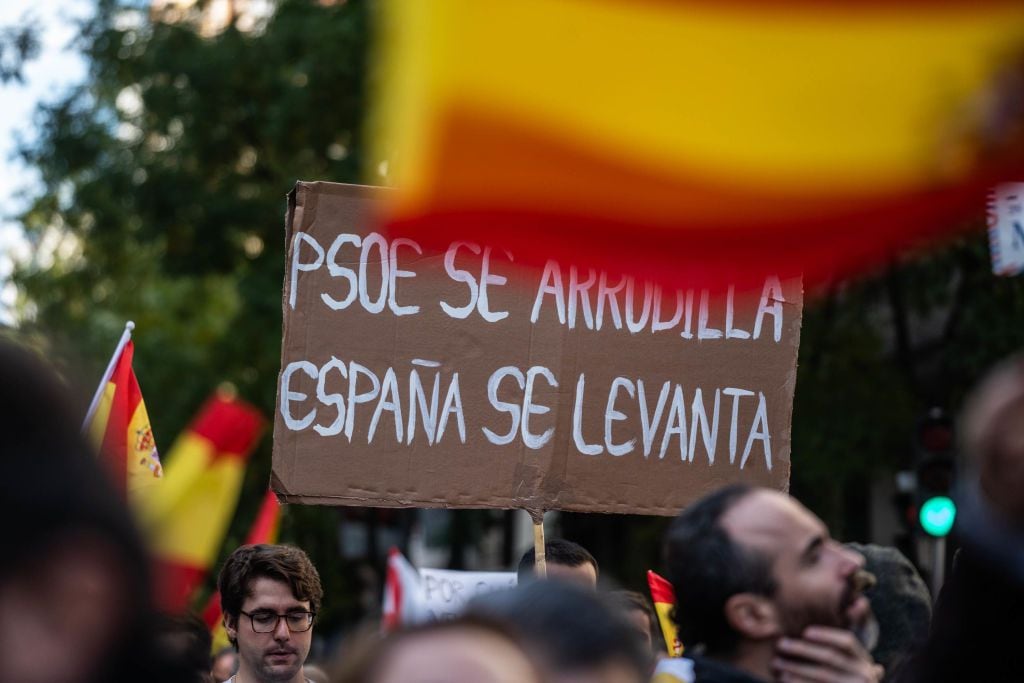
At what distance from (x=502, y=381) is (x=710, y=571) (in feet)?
7.97

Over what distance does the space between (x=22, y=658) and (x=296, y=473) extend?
11.3 feet

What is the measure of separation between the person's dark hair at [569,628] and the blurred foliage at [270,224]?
11.0 meters

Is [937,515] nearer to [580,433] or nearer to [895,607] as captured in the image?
[580,433]

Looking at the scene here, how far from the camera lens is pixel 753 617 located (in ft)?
8.80

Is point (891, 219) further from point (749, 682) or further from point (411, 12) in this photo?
point (749, 682)

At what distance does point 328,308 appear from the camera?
507 cm

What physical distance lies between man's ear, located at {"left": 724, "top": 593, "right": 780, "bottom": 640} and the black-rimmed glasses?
2.46 metres

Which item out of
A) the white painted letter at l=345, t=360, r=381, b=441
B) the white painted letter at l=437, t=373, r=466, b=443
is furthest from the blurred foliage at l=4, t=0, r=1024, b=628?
the white painted letter at l=345, t=360, r=381, b=441

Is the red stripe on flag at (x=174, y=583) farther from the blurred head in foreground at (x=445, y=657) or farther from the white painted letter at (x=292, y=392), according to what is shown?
the white painted letter at (x=292, y=392)

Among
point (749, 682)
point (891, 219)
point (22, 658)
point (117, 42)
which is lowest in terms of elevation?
point (749, 682)

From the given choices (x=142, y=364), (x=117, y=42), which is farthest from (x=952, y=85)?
(x=142, y=364)

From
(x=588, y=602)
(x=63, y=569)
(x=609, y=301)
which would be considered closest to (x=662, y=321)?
(x=609, y=301)

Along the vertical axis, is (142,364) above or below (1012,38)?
below

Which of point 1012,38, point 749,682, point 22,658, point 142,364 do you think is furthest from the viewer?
point 142,364
